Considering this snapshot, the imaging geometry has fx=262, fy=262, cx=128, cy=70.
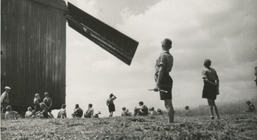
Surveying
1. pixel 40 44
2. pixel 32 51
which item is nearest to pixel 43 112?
pixel 32 51

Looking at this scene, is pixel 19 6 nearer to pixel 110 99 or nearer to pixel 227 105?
pixel 110 99

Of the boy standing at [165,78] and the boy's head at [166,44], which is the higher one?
the boy's head at [166,44]

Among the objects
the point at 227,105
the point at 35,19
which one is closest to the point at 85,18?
the point at 35,19

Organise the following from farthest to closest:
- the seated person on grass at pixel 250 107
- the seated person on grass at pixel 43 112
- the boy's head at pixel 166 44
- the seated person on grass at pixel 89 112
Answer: the seated person on grass at pixel 89 112
the seated person on grass at pixel 43 112
the seated person on grass at pixel 250 107
the boy's head at pixel 166 44

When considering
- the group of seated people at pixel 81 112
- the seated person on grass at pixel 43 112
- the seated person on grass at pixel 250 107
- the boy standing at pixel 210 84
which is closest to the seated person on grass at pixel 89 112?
the group of seated people at pixel 81 112

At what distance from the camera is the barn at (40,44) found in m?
14.9

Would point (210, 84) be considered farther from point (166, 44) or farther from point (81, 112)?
point (81, 112)

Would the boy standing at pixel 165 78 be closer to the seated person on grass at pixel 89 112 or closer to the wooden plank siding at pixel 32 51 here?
the seated person on grass at pixel 89 112

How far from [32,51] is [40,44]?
2.47 ft

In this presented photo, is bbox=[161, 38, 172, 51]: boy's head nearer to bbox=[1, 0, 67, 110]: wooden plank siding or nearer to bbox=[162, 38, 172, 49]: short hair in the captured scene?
bbox=[162, 38, 172, 49]: short hair

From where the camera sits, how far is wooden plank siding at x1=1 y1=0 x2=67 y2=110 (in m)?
14.9

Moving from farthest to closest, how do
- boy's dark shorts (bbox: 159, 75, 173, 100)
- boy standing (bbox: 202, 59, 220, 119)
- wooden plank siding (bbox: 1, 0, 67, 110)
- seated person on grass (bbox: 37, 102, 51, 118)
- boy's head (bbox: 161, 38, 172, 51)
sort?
wooden plank siding (bbox: 1, 0, 67, 110) < seated person on grass (bbox: 37, 102, 51, 118) < boy standing (bbox: 202, 59, 220, 119) < boy's head (bbox: 161, 38, 172, 51) < boy's dark shorts (bbox: 159, 75, 173, 100)

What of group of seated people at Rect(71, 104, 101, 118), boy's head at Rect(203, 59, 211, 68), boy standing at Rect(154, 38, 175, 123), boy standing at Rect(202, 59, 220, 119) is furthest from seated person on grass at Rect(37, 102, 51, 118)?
boy standing at Rect(154, 38, 175, 123)

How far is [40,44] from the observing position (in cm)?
1647
